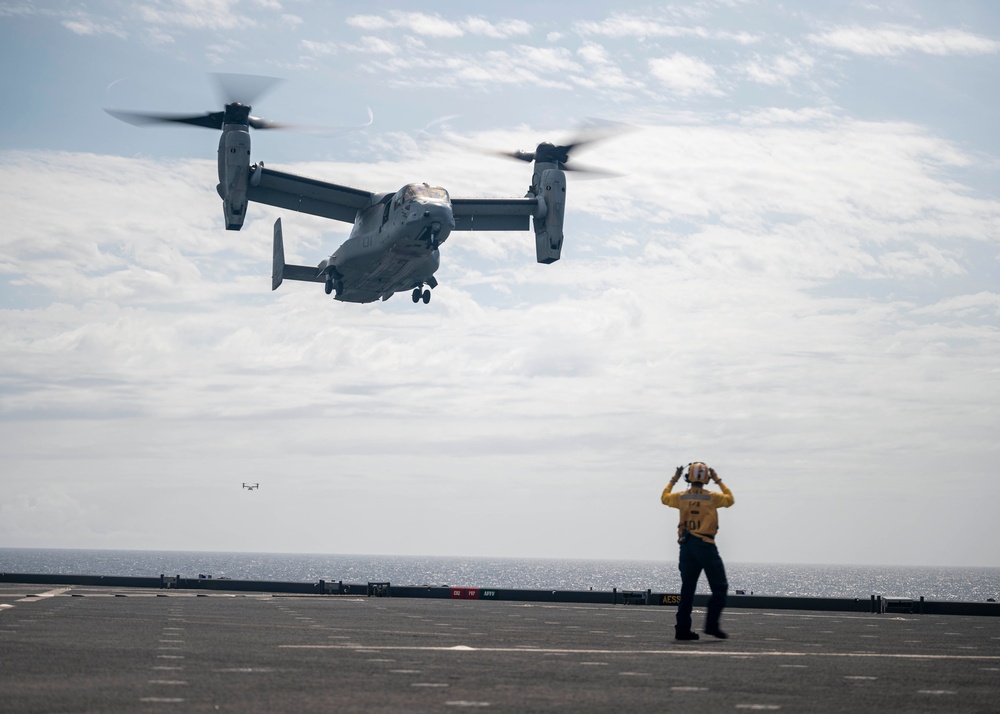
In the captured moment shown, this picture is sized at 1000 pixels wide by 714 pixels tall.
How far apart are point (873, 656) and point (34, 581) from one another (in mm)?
38608

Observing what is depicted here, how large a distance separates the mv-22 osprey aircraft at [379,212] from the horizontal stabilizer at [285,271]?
0.18ft

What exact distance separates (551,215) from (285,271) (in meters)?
14.8

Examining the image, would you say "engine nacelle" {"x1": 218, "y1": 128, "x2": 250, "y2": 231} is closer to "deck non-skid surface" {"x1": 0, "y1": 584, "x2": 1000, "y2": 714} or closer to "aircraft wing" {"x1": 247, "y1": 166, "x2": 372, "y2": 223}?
"aircraft wing" {"x1": 247, "y1": 166, "x2": 372, "y2": 223}

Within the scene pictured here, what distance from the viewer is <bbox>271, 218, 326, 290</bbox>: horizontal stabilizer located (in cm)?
5756

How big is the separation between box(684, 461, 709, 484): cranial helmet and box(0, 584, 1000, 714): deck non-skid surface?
7.14 ft

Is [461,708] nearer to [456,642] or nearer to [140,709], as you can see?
[140,709]

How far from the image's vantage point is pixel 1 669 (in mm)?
9953

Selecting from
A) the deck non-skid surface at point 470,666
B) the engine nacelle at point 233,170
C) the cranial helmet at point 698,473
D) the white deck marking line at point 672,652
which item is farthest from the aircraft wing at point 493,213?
the white deck marking line at point 672,652

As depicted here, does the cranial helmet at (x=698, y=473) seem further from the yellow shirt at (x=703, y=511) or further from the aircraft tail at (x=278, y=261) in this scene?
the aircraft tail at (x=278, y=261)

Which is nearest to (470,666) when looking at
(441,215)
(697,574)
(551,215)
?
(697,574)

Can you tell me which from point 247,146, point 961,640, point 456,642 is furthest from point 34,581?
point 961,640

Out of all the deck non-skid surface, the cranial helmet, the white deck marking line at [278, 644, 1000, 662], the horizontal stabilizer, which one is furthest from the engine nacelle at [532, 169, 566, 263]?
the white deck marking line at [278, 644, 1000, 662]

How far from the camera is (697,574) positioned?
14430 mm

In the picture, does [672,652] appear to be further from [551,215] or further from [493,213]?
[493,213]
